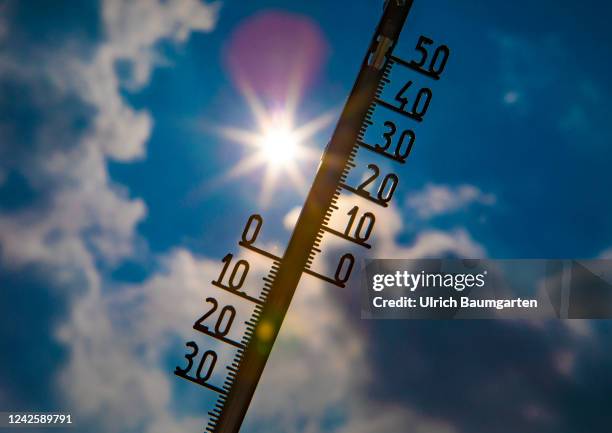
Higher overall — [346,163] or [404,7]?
[404,7]

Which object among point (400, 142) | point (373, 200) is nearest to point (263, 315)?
point (373, 200)

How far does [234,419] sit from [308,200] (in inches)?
148

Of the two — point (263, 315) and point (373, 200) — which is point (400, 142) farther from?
point (263, 315)

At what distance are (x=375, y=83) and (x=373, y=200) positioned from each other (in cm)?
203

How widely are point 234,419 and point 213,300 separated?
195 cm

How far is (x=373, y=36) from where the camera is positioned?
11.0 m

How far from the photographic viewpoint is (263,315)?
10219mm

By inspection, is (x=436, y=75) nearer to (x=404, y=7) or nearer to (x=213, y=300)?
(x=404, y=7)

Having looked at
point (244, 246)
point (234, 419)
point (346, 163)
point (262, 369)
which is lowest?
point (234, 419)

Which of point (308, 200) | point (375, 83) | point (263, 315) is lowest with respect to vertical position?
point (263, 315)

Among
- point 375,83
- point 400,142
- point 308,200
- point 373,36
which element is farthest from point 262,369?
point 373,36

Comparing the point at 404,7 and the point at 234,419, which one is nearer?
the point at 234,419

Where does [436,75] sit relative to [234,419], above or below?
above

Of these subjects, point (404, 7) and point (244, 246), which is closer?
point (244, 246)
